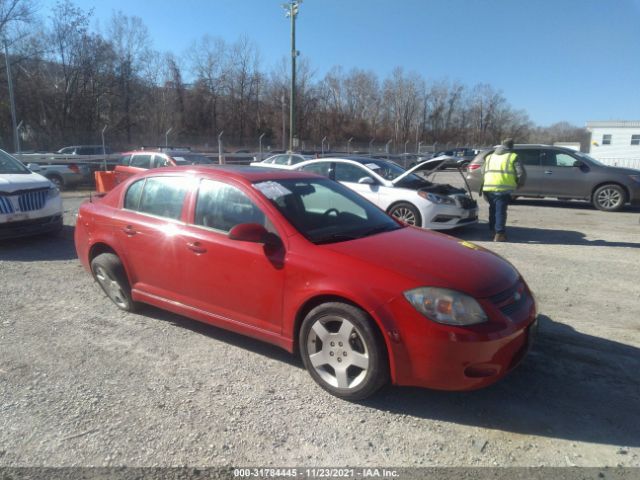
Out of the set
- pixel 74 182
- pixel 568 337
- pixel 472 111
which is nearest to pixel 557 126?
pixel 472 111

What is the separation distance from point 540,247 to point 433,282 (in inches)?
224

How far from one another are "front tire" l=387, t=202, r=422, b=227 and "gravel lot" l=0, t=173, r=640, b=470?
382 cm

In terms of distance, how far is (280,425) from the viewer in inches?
115

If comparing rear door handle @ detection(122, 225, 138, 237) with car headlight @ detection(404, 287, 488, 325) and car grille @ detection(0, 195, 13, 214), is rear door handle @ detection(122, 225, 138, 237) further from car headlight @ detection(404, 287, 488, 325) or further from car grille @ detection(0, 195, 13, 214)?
car grille @ detection(0, 195, 13, 214)

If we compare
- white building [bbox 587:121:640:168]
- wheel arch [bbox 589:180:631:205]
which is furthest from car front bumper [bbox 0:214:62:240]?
white building [bbox 587:121:640:168]

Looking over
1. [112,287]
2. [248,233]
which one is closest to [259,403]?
[248,233]

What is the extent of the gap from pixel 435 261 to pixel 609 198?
37.2ft

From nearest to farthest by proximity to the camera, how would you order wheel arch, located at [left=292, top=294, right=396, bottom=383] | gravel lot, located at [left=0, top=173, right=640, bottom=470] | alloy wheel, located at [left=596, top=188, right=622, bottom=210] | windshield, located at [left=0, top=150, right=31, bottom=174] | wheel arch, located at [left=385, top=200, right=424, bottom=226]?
gravel lot, located at [left=0, top=173, right=640, bottom=470], wheel arch, located at [left=292, top=294, right=396, bottom=383], windshield, located at [left=0, top=150, right=31, bottom=174], wheel arch, located at [left=385, top=200, right=424, bottom=226], alloy wheel, located at [left=596, top=188, right=622, bottom=210]

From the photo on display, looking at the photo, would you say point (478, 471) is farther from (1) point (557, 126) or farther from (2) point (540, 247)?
(1) point (557, 126)

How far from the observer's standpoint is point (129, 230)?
4.45 meters

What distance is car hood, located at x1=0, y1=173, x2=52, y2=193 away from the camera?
24.3ft

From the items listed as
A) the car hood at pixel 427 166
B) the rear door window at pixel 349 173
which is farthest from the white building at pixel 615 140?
the rear door window at pixel 349 173

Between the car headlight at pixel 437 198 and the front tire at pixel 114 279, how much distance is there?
565 cm

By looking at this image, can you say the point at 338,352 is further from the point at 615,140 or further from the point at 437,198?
the point at 615,140
